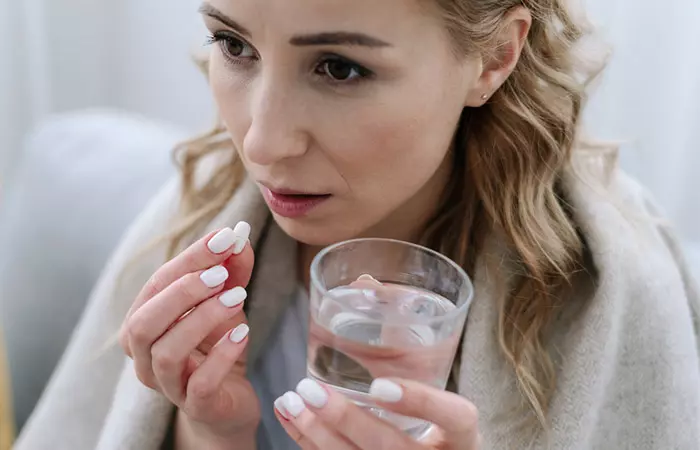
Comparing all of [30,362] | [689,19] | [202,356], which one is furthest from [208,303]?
[689,19]

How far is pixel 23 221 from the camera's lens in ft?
4.31

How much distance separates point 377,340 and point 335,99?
28 centimetres

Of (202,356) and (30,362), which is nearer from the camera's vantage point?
(202,356)

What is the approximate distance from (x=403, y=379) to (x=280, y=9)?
0.33 m

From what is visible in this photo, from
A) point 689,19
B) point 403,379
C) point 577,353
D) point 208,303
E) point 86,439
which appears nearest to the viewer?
point 403,379

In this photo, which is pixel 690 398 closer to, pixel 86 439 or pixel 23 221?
pixel 86 439

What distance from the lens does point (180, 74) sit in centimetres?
188

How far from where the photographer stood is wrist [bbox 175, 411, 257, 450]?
2.79ft

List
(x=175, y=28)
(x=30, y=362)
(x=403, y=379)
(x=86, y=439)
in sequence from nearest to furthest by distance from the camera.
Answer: (x=403, y=379) → (x=86, y=439) → (x=30, y=362) → (x=175, y=28)

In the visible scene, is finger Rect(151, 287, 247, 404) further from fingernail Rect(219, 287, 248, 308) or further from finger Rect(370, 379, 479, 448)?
finger Rect(370, 379, 479, 448)

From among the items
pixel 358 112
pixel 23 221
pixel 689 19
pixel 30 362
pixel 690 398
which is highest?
pixel 358 112

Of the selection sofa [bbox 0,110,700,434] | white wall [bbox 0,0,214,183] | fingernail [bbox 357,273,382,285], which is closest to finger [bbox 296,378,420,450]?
fingernail [bbox 357,273,382,285]

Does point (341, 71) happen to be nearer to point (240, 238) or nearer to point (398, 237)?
point (240, 238)

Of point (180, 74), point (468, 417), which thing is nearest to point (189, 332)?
point (468, 417)
